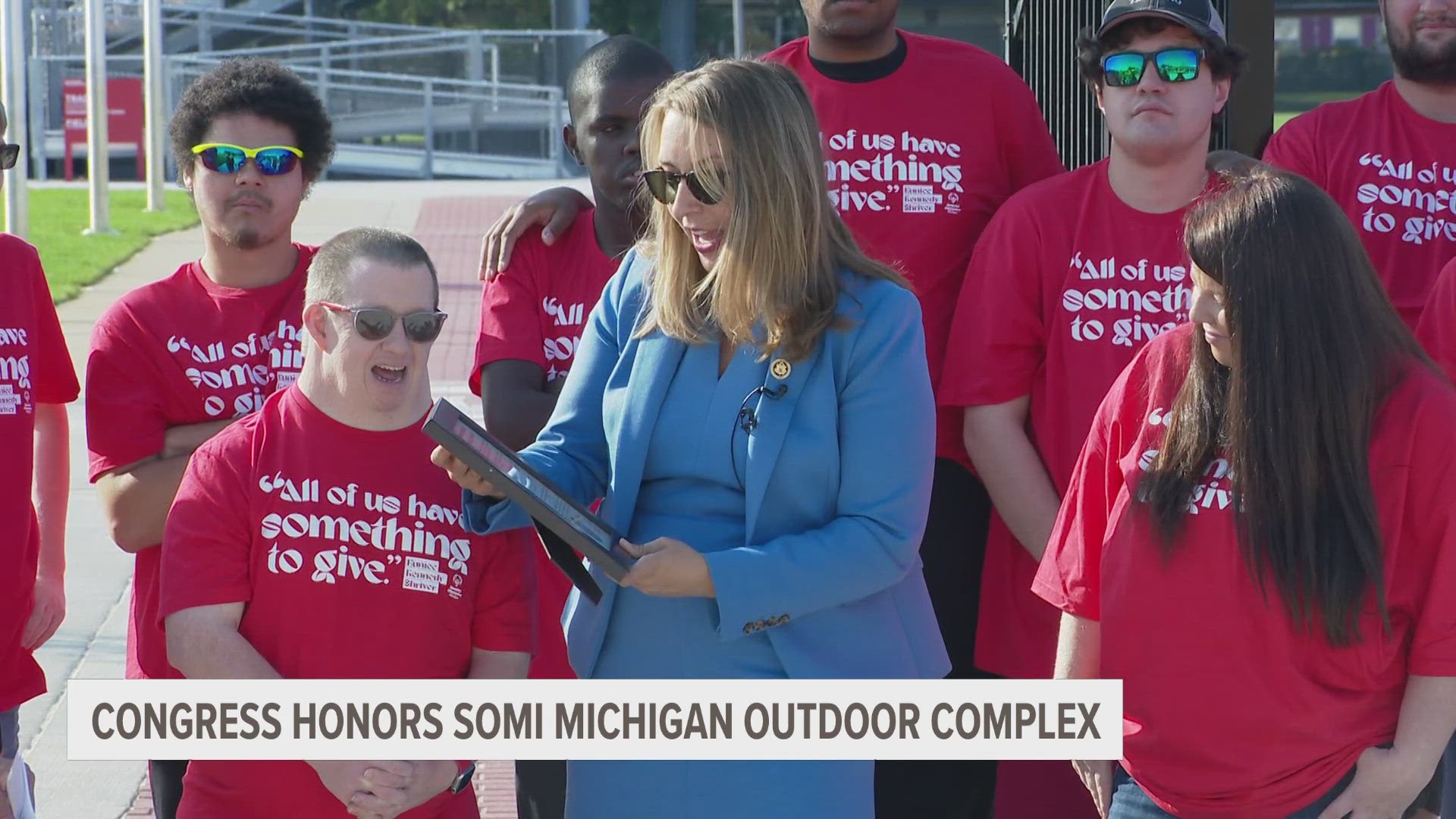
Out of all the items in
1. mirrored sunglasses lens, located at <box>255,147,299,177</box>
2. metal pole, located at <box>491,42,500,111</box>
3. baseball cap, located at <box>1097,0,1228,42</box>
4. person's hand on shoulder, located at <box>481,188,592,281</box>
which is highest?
metal pole, located at <box>491,42,500,111</box>

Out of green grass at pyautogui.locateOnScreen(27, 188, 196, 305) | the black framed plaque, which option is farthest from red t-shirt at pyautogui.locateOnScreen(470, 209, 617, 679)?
green grass at pyautogui.locateOnScreen(27, 188, 196, 305)

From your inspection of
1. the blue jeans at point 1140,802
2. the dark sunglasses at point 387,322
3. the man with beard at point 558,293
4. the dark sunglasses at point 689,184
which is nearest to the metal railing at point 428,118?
the man with beard at point 558,293

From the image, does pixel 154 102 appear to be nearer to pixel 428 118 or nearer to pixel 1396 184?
pixel 428 118

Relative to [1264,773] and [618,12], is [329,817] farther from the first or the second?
[618,12]

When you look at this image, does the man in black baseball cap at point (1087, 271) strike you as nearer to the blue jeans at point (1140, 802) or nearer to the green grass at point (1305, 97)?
the blue jeans at point (1140, 802)

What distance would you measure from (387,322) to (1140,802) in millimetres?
1499

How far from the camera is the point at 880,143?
3982 mm

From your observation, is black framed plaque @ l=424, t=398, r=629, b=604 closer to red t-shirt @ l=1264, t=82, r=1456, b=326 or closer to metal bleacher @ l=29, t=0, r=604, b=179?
red t-shirt @ l=1264, t=82, r=1456, b=326

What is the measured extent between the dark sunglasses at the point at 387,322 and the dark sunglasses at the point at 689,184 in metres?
0.44

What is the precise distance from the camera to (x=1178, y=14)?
365 centimetres

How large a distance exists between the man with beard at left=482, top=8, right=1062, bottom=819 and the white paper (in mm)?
1463

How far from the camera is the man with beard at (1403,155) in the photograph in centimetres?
394

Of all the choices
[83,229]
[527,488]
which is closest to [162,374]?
[527,488]

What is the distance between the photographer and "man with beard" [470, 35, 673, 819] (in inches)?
146
